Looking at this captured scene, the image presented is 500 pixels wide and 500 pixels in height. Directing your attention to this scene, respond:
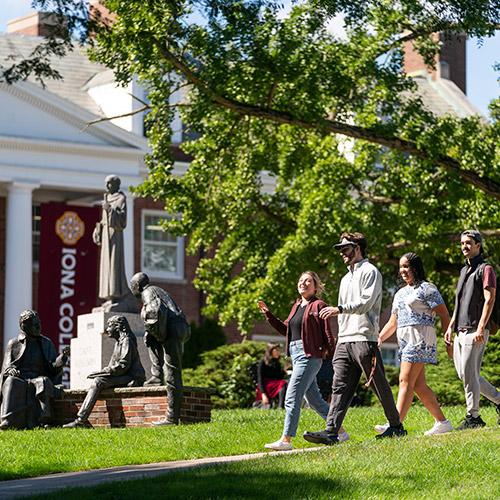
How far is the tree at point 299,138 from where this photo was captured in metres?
21.4

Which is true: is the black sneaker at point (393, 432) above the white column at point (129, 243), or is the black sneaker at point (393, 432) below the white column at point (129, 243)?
below

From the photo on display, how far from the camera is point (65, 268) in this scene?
135ft

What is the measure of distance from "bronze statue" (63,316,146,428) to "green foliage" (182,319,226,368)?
74.4 feet

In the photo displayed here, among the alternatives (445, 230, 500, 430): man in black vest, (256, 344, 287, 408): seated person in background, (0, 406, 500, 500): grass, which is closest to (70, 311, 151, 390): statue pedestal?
(256, 344, 287, 408): seated person in background

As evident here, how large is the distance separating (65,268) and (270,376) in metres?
14.8

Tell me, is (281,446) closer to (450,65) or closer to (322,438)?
(322,438)

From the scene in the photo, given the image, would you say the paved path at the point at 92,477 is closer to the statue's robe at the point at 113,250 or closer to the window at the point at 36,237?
the statue's robe at the point at 113,250

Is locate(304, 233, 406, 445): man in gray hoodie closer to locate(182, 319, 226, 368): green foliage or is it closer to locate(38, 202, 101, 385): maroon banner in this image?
locate(38, 202, 101, 385): maroon banner

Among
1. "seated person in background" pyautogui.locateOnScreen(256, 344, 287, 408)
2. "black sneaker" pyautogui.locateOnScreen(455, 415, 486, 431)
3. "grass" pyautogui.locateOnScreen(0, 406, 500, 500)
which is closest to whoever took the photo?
"grass" pyautogui.locateOnScreen(0, 406, 500, 500)

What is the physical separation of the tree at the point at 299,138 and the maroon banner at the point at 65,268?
6729 mm

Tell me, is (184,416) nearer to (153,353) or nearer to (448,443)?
(153,353)

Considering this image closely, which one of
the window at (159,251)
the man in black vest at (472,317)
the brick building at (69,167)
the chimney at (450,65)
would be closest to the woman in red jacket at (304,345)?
the man in black vest at (472,317)

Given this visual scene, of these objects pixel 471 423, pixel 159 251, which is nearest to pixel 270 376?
pixel 471 423

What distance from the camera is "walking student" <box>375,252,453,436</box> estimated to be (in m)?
14.8
